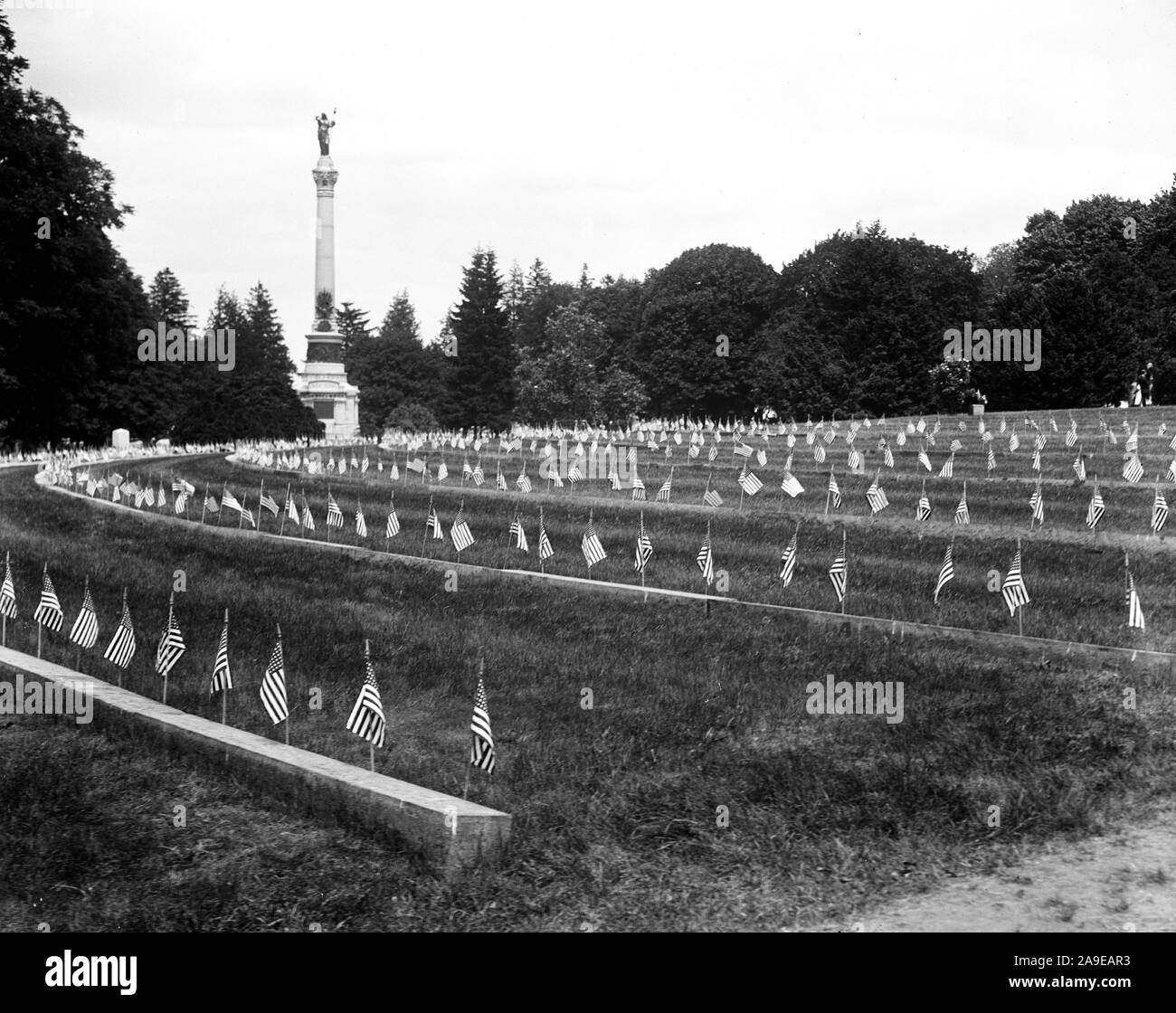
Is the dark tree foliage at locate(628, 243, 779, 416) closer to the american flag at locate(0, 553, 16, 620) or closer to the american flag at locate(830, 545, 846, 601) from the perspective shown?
the american flag at locate(830, 545, 846, 601)

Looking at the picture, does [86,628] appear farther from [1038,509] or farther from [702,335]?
[702,335]

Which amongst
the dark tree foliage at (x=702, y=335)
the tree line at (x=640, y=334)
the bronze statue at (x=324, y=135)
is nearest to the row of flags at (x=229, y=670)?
the tree line at (x=640, y=334)

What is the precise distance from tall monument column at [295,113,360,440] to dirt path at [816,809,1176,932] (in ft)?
240

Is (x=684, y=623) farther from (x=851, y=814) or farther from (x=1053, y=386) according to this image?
(x=1053, y=386)

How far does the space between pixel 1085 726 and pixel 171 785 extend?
8.02 m

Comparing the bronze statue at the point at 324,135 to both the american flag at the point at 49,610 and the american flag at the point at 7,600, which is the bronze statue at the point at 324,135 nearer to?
the american flag at the point at 7,600

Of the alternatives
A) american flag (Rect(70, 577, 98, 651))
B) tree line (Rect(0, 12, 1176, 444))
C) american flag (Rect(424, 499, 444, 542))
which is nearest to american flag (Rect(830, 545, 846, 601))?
american flag (Rect(70, 577, 98, 651))

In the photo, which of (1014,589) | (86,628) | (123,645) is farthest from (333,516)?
(1014,589)

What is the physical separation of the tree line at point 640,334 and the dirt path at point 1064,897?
4842 cm

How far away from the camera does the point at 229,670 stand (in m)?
13.4

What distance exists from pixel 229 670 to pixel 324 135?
242 ft

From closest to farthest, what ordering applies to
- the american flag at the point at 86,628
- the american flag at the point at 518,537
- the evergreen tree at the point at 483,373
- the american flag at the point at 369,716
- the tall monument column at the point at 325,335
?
the american flag at the point at 369,716 → the american flag at the point at 86,628 → the american flag at the point at 518,537 → the tall monument column at the point at 325,335 → the evergreen tree at the point at 483,373

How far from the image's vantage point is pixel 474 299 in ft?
336

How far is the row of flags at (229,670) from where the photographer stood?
1052cm
